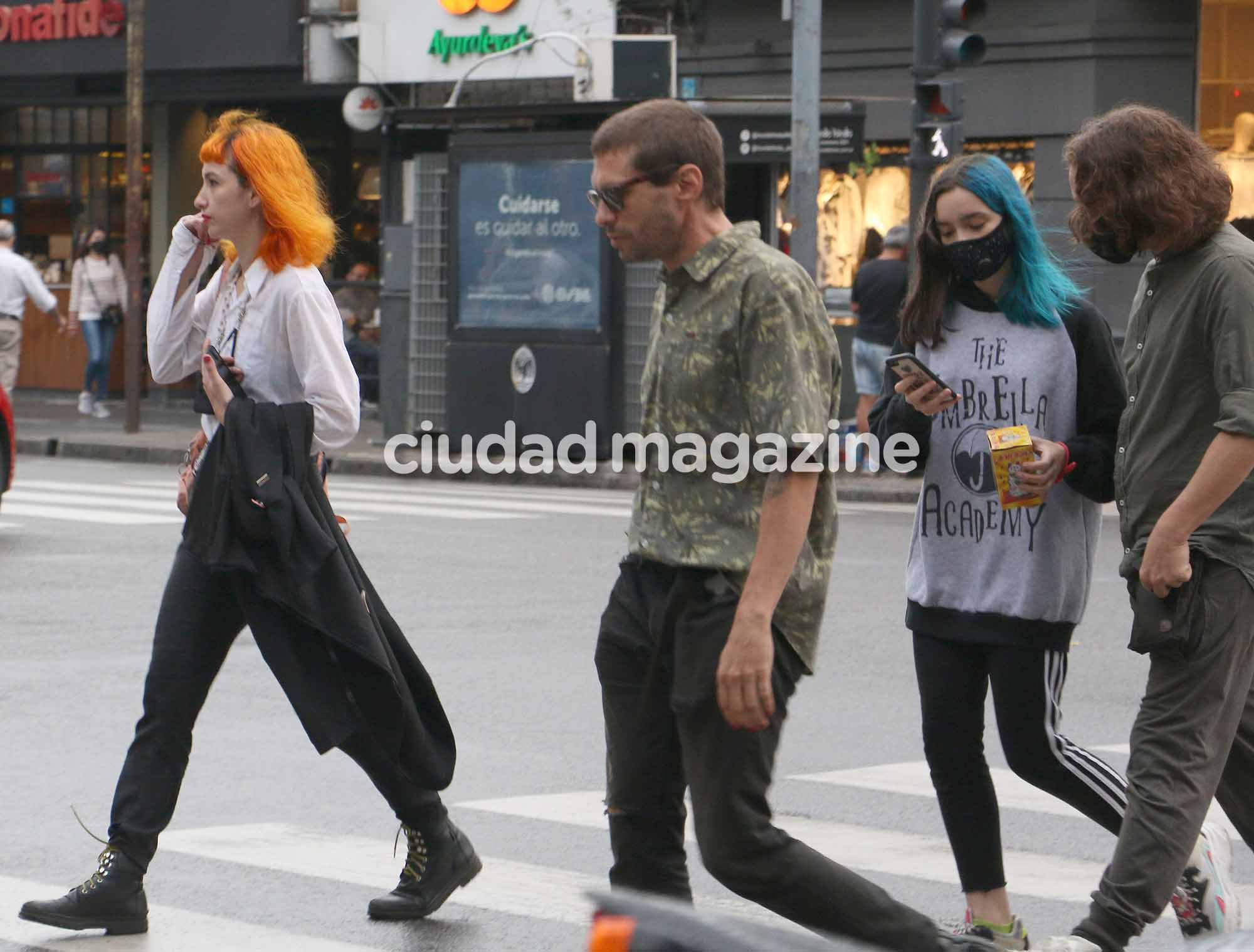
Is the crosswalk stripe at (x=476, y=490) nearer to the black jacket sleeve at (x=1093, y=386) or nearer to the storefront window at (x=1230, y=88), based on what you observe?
the storefront window at (x=1230, y=88)

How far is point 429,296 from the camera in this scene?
19828mm

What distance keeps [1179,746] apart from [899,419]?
0.92 metres

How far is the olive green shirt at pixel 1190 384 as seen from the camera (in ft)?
14.1

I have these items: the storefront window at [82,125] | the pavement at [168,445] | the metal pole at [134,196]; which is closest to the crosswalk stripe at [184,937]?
the pavement at [168,445]

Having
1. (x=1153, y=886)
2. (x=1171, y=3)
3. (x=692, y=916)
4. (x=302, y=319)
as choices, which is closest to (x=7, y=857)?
(x=302, y=319)

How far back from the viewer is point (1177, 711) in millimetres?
4352

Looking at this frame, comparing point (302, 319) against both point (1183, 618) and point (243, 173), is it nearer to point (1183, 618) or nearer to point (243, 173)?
point (243, 173)

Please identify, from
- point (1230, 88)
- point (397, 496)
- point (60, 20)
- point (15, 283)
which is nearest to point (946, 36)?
point (397, 496)

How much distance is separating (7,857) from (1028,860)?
8.56 feet

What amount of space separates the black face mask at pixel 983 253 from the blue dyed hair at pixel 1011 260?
0.07 ft

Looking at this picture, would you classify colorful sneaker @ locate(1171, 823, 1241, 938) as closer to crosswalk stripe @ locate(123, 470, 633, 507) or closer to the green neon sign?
crosswalk stripe @ locate(123, 470, 633, 507)

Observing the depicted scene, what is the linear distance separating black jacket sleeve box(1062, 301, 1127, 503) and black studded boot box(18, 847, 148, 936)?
7.32ft

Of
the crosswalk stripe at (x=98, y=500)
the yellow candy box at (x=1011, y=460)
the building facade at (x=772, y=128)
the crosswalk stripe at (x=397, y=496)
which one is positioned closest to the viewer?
the yellow candy box at (x=1011, y=460)

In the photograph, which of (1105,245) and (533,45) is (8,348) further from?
(1105,245)
